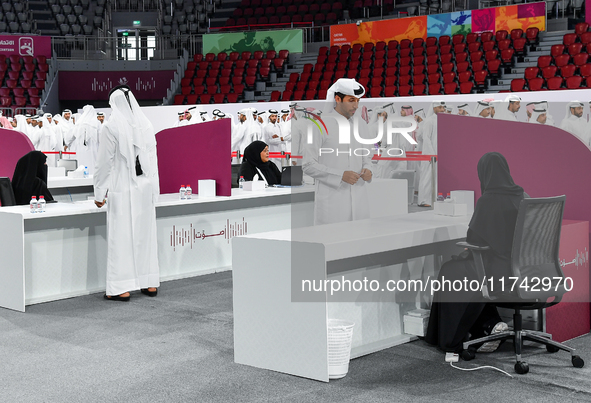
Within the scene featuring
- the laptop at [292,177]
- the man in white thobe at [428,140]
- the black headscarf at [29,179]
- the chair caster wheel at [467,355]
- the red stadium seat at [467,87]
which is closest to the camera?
the chair caster wheel at [467,355]

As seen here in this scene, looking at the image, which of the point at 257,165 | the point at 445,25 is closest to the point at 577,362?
the point at 257,165

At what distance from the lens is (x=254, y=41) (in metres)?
19.0

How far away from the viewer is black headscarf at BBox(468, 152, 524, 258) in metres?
3.54

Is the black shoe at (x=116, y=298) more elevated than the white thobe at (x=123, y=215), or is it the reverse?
the white thobe at (x=123, y=215)

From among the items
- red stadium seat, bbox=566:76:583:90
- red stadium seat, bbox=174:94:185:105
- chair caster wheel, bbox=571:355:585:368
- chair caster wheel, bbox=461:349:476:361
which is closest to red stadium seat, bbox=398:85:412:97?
red stadium seat, bbox=566:76:583:90

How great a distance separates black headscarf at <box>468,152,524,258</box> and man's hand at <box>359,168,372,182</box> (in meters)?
0.96

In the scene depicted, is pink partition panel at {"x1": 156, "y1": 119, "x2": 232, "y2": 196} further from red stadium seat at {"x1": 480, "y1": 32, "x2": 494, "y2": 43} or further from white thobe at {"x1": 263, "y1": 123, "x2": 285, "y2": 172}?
red stadium seat at {"x1": 480, "y1": 32, "x2": 494, "y2": 43}

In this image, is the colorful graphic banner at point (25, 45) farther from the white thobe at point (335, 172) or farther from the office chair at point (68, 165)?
the white thobe at point (335, 172)

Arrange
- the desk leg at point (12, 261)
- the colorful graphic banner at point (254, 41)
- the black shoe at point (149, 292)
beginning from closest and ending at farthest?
1. the desk leg at point (12, 261)
2. the black shoe at point (149, 292)
3. the colorful graphic banner at point (254, 41)

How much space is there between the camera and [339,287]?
3.86 metres

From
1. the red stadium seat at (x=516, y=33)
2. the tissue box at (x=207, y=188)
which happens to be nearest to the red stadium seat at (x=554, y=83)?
the red stadium seat at (x=516, y=33)

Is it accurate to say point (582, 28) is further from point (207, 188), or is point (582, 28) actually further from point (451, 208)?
point (451, 208)

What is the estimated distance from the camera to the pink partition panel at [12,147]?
7.93 meters

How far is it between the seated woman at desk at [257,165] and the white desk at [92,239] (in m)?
0.42
